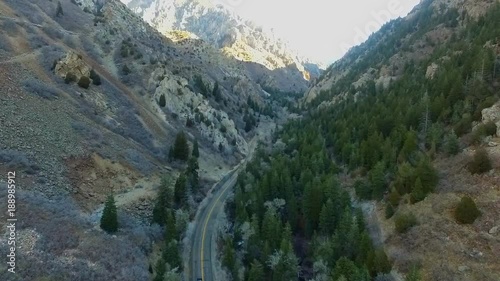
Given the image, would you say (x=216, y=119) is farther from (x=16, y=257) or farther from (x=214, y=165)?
(x=16, y=257)

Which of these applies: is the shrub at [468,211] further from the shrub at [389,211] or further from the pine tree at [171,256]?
the pine tree at [171,256]

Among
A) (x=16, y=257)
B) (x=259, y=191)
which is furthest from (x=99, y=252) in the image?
(x=259, y=191)

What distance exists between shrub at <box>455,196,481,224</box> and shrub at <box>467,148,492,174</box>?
20.6 ft

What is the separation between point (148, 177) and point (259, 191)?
18.0 meters

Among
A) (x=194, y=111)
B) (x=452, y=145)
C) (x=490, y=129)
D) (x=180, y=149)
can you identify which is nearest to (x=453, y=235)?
(x=452, y=145)

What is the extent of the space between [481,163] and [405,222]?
10.8 m

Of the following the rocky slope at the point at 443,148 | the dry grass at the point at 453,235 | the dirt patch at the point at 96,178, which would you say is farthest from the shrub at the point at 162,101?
the dry grass at the point at 453,235

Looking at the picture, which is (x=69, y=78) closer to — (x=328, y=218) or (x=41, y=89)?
(x=41, y=89)

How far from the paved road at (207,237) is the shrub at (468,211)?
2866 cm

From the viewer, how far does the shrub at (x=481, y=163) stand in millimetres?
44750

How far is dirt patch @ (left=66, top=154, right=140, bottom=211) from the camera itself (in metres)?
52.5

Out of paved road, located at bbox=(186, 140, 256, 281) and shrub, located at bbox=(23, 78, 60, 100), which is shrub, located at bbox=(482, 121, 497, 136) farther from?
shrub, located at bbox=(23, 78, 60, 100)

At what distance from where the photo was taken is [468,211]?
133 feet

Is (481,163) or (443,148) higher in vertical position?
(481,163)
